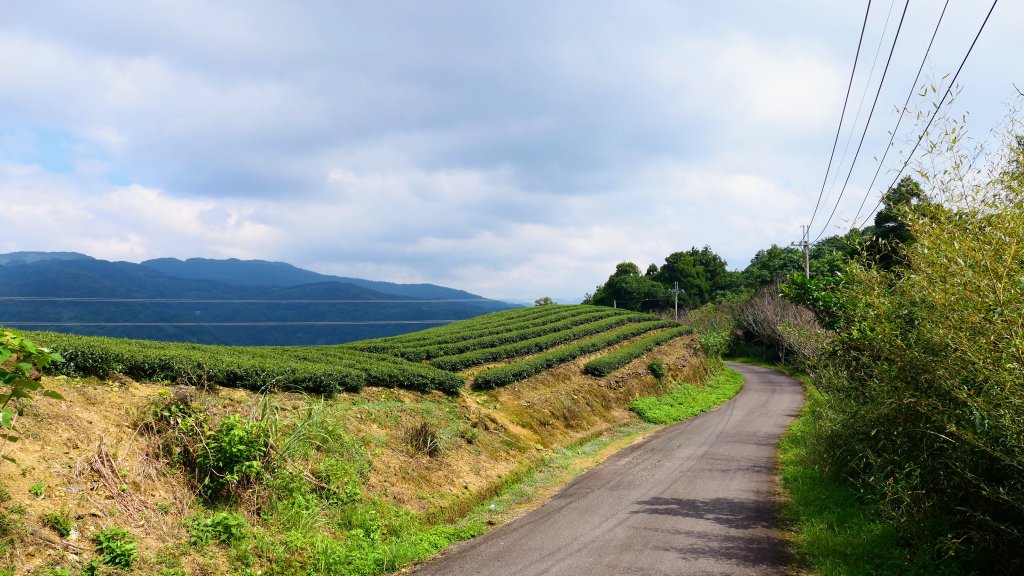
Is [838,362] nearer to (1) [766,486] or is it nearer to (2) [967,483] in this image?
(1) [766,486]

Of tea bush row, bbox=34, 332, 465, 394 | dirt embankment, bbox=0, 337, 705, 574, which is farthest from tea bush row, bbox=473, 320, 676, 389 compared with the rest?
tea bush row, bbox=34, 332, 465, 394

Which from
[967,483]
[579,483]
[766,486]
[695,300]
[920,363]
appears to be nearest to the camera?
[967,483]

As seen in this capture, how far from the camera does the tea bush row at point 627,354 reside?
87.7 ft

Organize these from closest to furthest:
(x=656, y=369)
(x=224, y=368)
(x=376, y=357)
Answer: (x=224, y=368), (x=376, y=357), (x=656, y=369)

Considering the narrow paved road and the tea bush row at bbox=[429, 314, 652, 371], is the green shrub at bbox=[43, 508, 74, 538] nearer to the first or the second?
the narrow paved road

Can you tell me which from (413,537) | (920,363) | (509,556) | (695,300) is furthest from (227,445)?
(695,300)

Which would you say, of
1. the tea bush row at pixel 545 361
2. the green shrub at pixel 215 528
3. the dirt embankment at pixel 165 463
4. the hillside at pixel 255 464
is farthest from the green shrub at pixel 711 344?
the green shrub at pixel 215 528

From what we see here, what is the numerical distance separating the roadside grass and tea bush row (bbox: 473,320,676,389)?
10.6 m

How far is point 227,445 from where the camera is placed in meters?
8.75

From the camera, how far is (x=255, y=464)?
28.8 feet

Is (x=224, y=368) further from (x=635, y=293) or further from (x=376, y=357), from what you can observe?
(x=635, y=293)

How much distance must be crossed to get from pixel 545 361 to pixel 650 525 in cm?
1486

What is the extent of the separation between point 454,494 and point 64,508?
23.1 ft

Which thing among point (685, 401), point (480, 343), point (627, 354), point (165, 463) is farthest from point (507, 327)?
point (165, 463)
